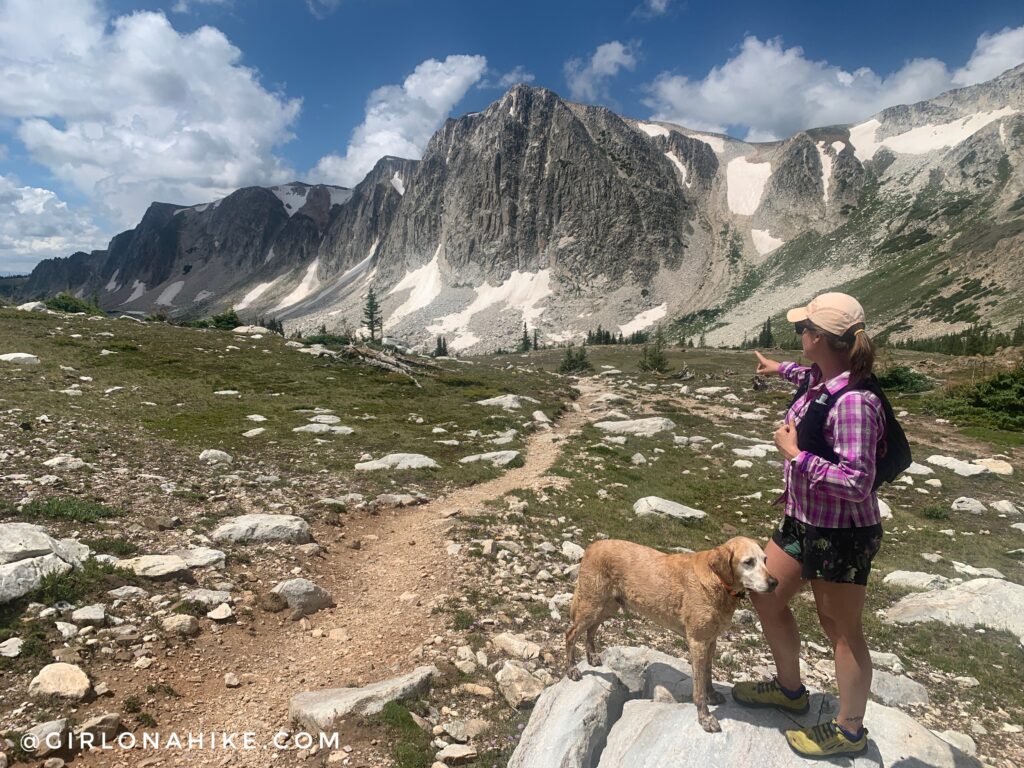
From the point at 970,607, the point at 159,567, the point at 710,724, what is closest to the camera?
the point at 710,724

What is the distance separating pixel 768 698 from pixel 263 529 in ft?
31.1

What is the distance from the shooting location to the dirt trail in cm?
557

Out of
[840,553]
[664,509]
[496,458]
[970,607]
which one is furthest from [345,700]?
[496,458]

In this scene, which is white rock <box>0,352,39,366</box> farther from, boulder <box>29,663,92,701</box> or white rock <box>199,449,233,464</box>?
boulder <box>29,663,92,701</box>

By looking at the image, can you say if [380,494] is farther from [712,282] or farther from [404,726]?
[712,282]

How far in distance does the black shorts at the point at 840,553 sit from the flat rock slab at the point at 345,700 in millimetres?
4737

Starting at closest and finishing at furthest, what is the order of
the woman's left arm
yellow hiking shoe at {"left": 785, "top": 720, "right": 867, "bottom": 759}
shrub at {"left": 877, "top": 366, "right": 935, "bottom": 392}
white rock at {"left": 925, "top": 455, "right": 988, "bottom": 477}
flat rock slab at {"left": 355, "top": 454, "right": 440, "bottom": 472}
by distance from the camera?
the woman's left arm < yellow hiking shoe at {"left": 785, "top": 720, "right": 867, "bottom": 759} < flat rock slab at {"left": 355, "top": 454, "right": 440, "bottom": 472} < white rock at {"left": 925, "top": 455, "right": 988, "bottom": 477} < shrub at {"left": 877, "top": 366, "right": 935, "bottom": 392}

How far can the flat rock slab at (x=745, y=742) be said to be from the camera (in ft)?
14.9

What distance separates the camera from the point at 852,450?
3912 mm

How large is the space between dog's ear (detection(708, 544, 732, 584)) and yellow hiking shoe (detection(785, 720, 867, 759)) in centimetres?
141

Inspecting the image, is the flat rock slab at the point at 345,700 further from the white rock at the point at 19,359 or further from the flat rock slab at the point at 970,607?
the white rock at the point at 19,359

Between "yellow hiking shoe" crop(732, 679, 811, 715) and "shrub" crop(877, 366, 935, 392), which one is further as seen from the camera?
"shrub" crop(877, 366, 935, 392)

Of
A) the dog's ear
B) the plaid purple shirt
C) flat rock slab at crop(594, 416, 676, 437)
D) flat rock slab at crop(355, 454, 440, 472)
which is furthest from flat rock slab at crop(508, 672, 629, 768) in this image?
flat rock slab at crop(594, 416, 676, 437)

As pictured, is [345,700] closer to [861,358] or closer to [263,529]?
[263,529]
